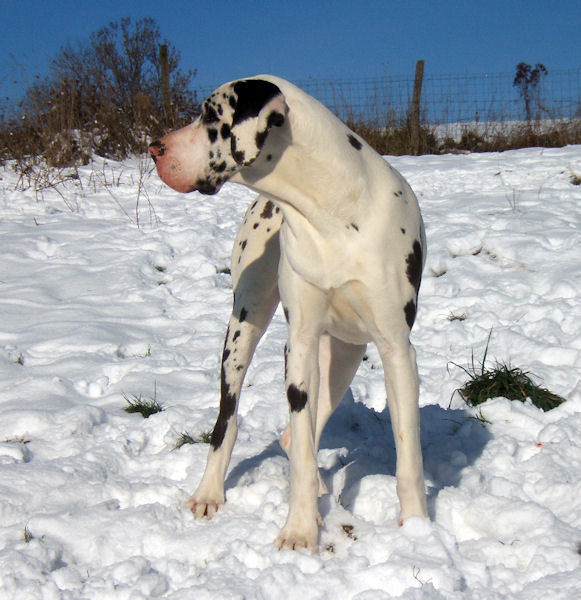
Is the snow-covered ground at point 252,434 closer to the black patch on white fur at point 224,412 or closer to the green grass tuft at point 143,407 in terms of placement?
the green grass tuft at point 143,407

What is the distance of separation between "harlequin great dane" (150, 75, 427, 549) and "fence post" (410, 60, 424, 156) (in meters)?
10.0

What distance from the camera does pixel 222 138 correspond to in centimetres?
215

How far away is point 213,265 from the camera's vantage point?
21.5 feet

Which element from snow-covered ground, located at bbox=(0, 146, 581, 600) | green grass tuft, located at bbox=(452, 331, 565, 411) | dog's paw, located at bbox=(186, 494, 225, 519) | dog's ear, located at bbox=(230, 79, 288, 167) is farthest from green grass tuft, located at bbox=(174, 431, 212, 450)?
dog's ear, located at bbox=(230, 79, 288, 167)

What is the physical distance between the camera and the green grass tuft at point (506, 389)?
3686 millimetres

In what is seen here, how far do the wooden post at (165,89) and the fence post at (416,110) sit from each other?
4.15 metres

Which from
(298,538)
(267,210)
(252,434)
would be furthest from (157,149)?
(252,434)

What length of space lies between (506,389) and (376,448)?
0.89m

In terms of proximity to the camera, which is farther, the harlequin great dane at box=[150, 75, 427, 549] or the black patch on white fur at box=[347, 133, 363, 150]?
the black patch on white fur at box=[347, 133, 363, 150]

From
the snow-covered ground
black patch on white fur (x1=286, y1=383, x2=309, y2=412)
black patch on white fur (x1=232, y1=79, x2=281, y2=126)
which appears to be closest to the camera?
black patch on white fur (x1=232, y1=79, x2=281, y2=126)

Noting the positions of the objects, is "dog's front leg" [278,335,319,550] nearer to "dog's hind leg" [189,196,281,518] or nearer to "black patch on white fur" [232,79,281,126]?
"dog's hind leg" [189,196,281,518]

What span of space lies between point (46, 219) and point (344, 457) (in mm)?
5706

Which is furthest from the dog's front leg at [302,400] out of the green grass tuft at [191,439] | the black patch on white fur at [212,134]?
the green grass tuft at [191,439]

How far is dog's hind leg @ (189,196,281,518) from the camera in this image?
9.84ft
